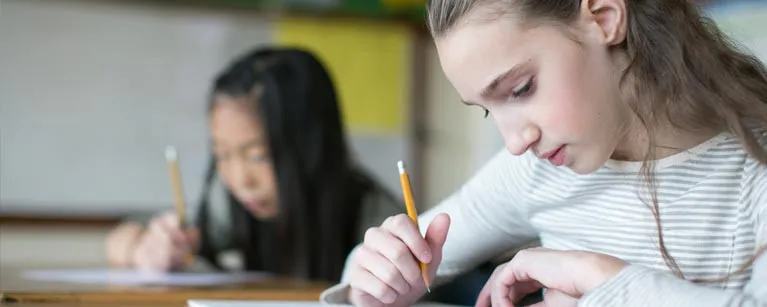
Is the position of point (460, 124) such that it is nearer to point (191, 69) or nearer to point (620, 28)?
point (191, 69)

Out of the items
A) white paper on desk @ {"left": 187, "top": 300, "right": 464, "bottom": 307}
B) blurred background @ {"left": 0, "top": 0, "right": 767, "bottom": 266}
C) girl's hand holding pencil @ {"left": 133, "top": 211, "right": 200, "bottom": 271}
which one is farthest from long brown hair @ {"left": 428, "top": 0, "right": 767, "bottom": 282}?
blurred background @ {"left": 0, "top": 0, "right": 767, "bottom": 266}

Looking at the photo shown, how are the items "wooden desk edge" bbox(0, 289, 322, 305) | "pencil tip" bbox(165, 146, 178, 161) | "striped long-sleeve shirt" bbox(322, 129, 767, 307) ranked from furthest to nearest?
1. "pencil tip" bbox(165, 146, 178, 161)
2. "wooden desk edge" bbox(0, 289, 322, 305)
3. "striped long-sleeve shirt" bbox(322, 129, 767, 307)

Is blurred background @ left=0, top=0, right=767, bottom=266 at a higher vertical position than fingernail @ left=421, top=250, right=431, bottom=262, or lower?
higher

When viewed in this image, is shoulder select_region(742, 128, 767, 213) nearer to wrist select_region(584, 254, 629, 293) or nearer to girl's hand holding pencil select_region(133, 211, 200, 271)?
wrist select_region(584, 254, 629, 293)

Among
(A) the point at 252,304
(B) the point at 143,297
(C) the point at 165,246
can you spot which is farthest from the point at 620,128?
(C) the point at 165,246

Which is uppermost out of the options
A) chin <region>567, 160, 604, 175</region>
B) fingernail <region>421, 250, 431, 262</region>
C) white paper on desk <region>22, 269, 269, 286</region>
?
chin <region>567, 160, 604, 175</region>

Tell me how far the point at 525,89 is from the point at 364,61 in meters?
1.89

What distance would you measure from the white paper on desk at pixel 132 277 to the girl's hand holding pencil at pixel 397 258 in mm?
415

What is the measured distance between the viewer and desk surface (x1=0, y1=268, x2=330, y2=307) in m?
0.90

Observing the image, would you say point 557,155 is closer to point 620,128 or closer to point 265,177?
point 620,128

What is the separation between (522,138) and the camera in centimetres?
73

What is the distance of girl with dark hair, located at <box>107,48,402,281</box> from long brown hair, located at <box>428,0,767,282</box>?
3.18ft

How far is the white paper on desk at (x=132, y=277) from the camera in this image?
1173 millimetres

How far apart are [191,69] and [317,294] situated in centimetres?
154
